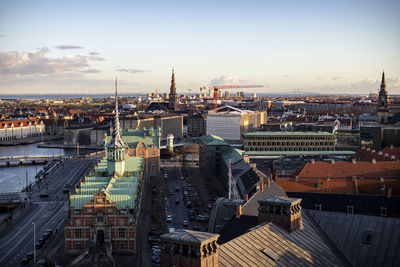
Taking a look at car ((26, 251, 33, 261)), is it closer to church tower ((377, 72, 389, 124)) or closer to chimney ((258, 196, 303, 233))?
chimney ((258, 196, 303, 233))

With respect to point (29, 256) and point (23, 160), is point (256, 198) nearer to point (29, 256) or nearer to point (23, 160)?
point (29, 256)

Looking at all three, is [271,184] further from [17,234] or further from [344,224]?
[17,234]

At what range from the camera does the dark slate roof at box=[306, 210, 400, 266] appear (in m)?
19.7

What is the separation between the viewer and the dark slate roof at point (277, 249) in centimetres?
1550

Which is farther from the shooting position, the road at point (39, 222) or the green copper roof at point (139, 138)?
the green copper roof at point (139, 138)

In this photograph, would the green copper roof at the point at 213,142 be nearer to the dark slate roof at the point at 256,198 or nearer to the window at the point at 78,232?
the dark slate roof at the point at 256,198

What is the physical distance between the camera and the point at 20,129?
133000 millimetres

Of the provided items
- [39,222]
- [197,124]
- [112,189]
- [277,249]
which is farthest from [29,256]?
[197,124]

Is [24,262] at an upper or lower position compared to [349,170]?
lower

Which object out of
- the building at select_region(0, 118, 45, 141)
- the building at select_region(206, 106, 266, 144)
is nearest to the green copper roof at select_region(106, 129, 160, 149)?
the building at select_region(206, 106, 266, 144)

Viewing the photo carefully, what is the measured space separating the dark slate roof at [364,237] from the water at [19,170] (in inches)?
1976

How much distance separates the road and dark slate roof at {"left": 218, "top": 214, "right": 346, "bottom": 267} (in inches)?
886

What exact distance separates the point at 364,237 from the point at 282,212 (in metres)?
4.69

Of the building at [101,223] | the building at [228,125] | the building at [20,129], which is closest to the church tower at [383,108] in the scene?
the building at [228,125]
